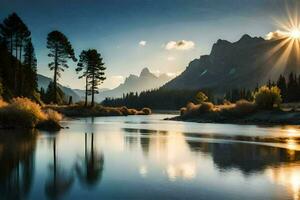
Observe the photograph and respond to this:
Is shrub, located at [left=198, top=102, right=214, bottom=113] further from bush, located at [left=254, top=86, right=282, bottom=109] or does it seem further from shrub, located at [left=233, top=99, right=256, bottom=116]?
bush, located at [left=254, top=86, right=282, bottom=109]

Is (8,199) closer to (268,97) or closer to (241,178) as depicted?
(241,178)

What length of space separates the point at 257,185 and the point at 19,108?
3036 centimetres

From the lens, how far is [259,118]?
69.8 meters

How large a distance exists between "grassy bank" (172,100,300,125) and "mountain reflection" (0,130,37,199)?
161 ft

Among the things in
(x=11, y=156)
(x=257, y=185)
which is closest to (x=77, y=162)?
(x=11, y=156)

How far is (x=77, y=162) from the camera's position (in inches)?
770

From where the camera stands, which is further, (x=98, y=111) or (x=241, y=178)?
(x=98, y=111)

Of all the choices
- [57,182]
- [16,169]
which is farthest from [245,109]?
[57,182]

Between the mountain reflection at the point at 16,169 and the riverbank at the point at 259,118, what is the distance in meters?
48.5

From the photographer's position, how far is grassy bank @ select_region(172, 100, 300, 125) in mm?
66625

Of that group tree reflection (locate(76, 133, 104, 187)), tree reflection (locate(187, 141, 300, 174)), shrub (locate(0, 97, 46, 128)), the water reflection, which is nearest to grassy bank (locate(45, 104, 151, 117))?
shrub (locate(0, 97, 46, 128))

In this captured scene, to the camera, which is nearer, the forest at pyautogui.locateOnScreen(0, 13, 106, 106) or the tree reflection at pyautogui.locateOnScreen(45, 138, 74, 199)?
the tree reflection at pyautogui.locateOnScreen(45, 138, 74, 199)

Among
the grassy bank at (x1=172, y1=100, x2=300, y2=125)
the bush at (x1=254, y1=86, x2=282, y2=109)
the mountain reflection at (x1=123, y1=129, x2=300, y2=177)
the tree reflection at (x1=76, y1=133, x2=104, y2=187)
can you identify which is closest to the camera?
the tree reflection at (x1=76, y1=133, x2=104, y2=187)

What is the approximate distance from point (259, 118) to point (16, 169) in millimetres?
58451
